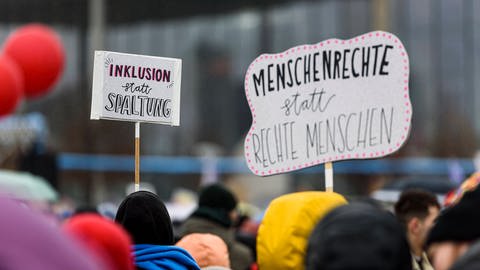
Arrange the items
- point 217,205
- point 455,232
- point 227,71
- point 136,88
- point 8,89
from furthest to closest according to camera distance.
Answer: point 227,71
point 8,89
point 217,205
point 136,88
point 455,232

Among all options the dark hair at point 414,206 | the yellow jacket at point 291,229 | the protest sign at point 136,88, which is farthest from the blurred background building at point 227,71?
the yellow jacket at point 291,229

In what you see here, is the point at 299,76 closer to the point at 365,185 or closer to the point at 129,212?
the point at 129,212

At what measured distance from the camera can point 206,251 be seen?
530 centimetres

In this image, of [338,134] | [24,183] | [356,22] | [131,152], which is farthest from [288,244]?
[356,22]

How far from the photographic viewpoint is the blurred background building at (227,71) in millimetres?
31016

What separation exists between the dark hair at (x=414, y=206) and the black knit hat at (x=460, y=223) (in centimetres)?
255

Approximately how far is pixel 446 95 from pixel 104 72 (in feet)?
97.2

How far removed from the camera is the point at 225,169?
104 ft

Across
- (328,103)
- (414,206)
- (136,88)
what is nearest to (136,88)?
(136,88)

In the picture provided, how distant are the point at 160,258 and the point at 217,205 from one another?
3.02 meters

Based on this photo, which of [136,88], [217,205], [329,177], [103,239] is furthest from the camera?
[217,205]

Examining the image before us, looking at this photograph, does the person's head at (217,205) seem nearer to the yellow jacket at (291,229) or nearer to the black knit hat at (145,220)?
the black knit hat at (145,220)

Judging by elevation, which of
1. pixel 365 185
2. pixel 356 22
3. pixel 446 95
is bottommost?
pixel 365 185

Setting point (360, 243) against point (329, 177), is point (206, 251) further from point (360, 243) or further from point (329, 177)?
point (360, 243)
